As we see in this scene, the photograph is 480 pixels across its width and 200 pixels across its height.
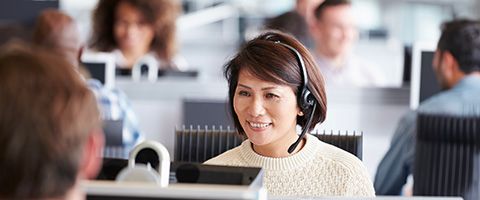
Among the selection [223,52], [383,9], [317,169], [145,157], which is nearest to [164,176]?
[145,157]

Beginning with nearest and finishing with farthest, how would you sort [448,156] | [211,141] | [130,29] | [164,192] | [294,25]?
[164,192] < [211,141] < [448,156] < [130,29] < [294,25]

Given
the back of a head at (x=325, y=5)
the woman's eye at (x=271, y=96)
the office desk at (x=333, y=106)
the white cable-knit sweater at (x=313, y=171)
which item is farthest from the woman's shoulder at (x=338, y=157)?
the back of a head at (x=325, y=5)

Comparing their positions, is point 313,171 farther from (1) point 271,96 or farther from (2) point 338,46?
(2) point 338,46

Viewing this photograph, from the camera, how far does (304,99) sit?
2053mm

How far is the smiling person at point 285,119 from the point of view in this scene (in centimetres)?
201

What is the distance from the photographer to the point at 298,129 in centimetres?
219

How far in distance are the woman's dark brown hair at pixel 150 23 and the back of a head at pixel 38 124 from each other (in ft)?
12.1

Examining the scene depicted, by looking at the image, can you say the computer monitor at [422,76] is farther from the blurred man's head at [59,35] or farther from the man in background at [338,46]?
the blurred man's head at [59,35]

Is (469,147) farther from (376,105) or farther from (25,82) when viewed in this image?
(25,82)

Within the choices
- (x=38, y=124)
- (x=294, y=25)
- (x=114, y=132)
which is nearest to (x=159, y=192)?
(x=38, y=124)

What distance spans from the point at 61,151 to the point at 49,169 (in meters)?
0.02

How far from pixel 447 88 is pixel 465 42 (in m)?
0.17

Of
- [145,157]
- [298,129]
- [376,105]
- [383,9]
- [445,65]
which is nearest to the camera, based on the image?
[145,157]

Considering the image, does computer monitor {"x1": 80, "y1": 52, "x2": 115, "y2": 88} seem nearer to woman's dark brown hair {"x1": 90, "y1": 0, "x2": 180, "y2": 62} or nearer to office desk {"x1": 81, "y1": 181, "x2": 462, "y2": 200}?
woman's dark brown hair {"x1": 90, "y1": 0, "x2": 180, "y2": 62}
